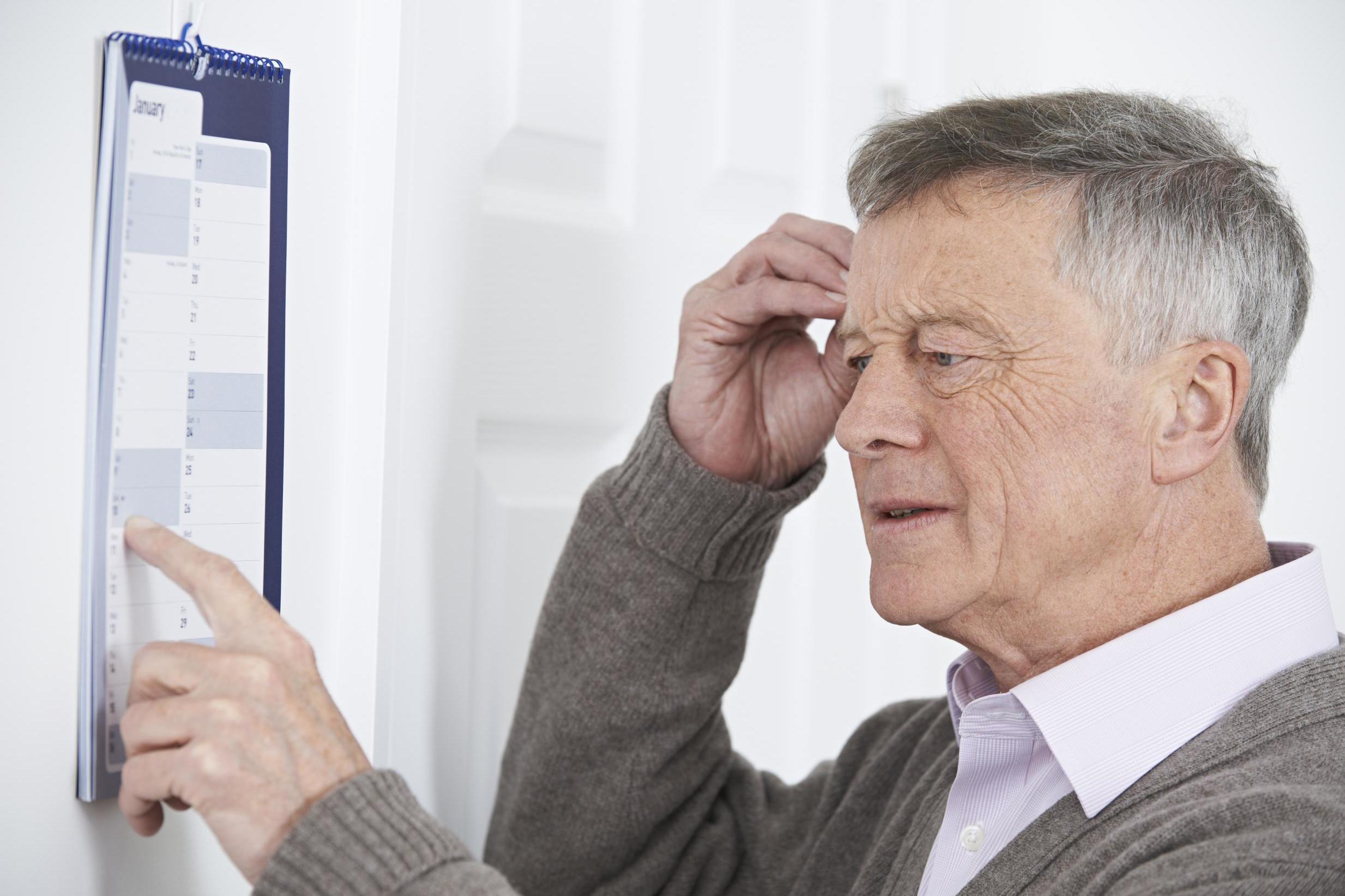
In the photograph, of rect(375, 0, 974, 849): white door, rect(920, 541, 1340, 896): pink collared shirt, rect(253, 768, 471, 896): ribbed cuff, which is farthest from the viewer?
rect(375, 0, 974, 849): white door

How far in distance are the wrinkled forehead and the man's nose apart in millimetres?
49

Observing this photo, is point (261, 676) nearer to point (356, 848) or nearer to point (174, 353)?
point (356, 848)

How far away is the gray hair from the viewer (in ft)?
3.02

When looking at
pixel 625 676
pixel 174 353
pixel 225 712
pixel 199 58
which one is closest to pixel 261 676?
pixel 225 712

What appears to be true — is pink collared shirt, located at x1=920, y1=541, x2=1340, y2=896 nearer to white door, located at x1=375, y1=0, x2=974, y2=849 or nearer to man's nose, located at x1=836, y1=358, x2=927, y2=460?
man's nose, located at x1=836, y1=358, x2=927, y2=460

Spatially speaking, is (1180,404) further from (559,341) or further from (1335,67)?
(1335,67)

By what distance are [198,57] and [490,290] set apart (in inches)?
19.4

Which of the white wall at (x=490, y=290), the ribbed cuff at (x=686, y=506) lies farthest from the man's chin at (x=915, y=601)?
the white wall at (x=490, y=290)

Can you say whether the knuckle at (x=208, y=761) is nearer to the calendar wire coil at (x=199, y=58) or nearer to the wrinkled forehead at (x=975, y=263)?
the calendar wire coil at (x=199, y=58)

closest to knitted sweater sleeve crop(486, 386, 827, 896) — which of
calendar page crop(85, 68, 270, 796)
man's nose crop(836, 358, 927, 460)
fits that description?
man's nose crop(836, 358, 927, 460)

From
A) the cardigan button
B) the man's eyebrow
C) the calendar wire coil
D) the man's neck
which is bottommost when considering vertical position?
the cardigan button

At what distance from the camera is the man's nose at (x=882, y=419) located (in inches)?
38.6

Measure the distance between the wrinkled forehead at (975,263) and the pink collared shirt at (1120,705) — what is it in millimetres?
271

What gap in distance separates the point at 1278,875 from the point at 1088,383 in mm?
386
